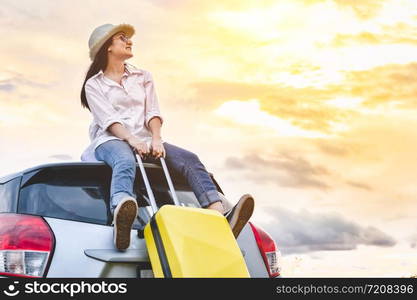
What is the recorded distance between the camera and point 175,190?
16.1 feet

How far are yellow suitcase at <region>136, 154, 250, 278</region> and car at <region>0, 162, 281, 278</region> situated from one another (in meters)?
0.15

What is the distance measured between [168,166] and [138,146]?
0.25 metres

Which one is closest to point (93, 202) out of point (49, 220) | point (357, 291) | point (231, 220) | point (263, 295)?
point (49, 220)

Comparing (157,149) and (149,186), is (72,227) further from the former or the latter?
(157,149)

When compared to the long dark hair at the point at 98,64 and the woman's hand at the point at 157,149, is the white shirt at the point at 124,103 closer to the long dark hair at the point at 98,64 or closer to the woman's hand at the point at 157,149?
the long dark hair at the point at 98,64

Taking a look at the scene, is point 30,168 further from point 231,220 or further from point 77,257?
point 231,220

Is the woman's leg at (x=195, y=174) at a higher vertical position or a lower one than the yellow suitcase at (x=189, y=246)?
higher

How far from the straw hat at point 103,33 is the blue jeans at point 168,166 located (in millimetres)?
1098

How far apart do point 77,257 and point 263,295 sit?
1067 millimetres

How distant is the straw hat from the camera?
582cm

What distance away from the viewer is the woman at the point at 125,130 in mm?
4445

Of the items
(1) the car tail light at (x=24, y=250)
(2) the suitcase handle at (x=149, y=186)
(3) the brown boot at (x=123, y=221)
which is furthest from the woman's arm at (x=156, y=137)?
(1) the car tail light at (x=24, y=250)

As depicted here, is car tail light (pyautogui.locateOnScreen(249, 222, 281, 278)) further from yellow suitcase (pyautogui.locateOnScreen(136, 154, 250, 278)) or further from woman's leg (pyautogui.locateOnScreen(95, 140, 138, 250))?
woman's leg (pyautogui.locateOnScreen(95, 140, 138, 250))

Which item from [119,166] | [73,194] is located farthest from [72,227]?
[119,166]
